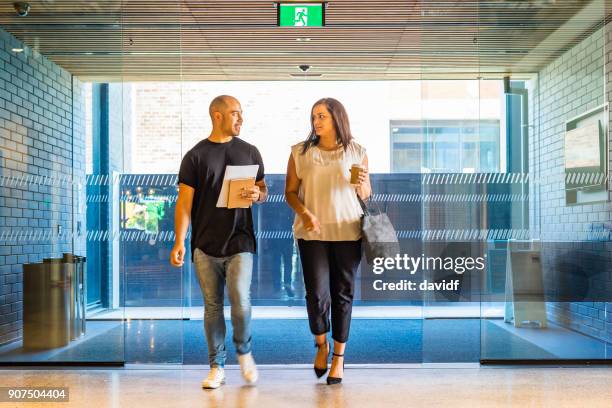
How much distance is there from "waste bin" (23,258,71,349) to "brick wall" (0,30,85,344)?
0.15ft

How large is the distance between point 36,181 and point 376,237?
2.21 metres

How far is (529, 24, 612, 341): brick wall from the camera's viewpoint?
3.98 m

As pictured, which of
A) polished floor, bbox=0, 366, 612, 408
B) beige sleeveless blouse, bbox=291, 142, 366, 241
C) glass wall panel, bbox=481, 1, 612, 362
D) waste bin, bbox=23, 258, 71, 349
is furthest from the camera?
waste bin, bbox=23, 258, 71, 349

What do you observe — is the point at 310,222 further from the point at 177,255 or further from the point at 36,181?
the point at 36,181

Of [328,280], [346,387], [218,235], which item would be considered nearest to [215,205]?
[218,235]

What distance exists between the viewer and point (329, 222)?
3371 millimetres

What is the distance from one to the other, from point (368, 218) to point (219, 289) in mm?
814

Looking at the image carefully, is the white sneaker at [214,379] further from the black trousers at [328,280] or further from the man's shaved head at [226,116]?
the man's shaved head at [226,116]

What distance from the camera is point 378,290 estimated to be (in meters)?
5.70

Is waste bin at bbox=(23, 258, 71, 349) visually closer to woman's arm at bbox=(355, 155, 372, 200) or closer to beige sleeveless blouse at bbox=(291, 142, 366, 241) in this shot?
beige sleeveless blouse at bbox=(291, 142, 366, 241)

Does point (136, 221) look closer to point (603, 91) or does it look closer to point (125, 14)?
point (125, 14)

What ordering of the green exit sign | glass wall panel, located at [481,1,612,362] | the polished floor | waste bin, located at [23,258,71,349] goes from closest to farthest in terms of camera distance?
the polished floor < glass wall panel, located at [481,1,612,362] < waste bin, located at [23,258,71,349] < the green exit sign

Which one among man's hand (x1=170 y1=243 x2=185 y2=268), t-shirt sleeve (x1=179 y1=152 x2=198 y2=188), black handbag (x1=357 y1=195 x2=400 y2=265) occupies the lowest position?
man's hand (x1=170 y1=243 x2=185 y2=268)

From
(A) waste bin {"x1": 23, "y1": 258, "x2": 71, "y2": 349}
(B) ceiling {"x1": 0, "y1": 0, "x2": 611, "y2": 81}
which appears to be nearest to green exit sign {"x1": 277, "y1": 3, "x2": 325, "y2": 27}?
(B) ceiling {"x1": 0, "y1": 0, "x2": 611, "y2": 81}
